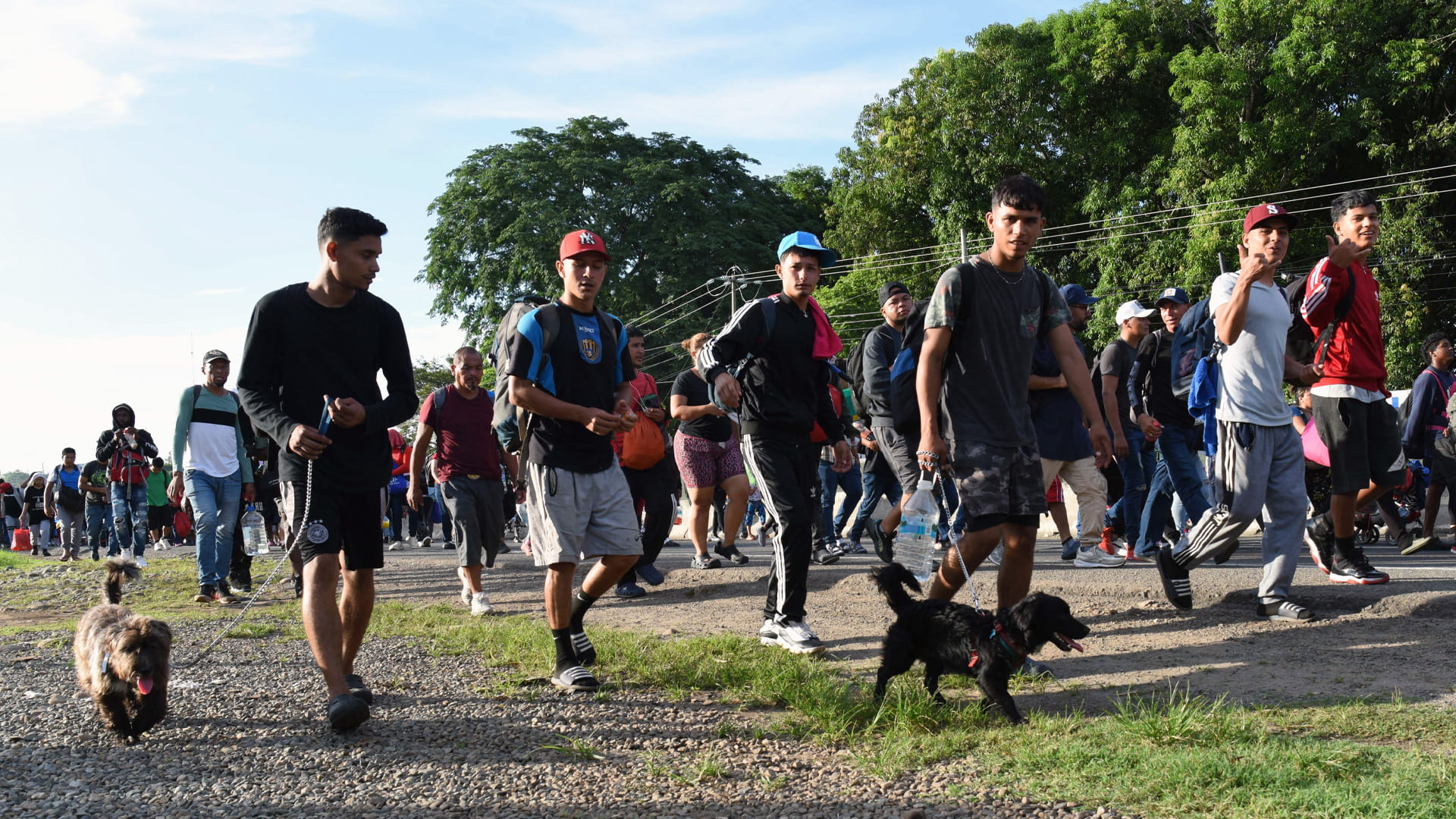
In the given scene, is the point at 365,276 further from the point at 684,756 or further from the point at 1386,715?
the point at 1386,715

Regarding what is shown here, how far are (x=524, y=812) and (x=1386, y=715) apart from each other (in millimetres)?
2954

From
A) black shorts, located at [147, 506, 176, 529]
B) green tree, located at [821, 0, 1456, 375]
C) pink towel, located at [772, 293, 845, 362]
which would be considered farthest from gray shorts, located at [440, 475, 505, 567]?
green tree, located at [821, 0, 1456, 375]

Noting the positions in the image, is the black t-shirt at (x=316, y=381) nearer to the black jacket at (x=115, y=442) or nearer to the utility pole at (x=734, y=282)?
the black jacket at (x=115, y=442)

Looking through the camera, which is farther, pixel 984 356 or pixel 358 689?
pixel 984 356

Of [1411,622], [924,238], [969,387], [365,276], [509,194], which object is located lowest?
[1411,622]

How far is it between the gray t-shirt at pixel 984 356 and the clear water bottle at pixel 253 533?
21.9ft

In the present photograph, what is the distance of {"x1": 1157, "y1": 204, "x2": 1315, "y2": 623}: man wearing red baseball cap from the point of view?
5.75m

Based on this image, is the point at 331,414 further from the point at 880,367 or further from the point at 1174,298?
the point at 1174,298

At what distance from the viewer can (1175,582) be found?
6242 mm

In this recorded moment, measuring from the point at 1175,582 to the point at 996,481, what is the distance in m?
2.06

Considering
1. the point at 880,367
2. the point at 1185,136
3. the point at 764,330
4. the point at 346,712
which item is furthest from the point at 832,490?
the point at 1185,136

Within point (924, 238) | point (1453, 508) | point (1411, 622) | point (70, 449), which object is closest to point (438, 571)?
point (1411, 622)

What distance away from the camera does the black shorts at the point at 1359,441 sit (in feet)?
20.9

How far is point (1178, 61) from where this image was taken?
26.5 metres
